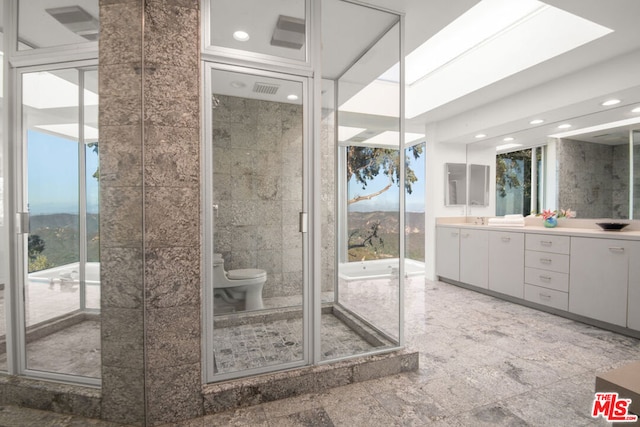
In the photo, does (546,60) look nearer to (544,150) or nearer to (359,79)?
(544,150)

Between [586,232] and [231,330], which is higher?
[586,232]

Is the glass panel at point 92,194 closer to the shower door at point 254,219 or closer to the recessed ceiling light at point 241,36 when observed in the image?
the shower door at point 254,219

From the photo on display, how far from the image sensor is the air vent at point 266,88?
199 cm

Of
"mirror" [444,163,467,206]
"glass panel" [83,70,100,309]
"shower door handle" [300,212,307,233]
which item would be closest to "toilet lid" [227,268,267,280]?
"shower door handle" [300,212,307,233]

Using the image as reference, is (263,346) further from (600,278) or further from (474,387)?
(600,278)

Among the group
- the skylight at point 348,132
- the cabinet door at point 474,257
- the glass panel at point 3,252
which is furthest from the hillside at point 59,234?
the cabinet door at point 474,257

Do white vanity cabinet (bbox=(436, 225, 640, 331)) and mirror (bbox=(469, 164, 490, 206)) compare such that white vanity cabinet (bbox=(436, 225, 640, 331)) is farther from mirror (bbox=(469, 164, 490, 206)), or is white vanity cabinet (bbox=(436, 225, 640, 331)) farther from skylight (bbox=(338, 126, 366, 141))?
skylight (bbox=(338, 126, 366, 141))

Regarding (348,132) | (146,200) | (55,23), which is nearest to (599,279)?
(348,132)

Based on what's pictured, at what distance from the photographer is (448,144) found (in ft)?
16.4

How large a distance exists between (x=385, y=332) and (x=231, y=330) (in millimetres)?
1190

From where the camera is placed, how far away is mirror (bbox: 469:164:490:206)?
460 centimetres

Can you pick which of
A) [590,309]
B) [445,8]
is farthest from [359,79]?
[590,309]

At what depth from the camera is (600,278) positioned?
9.71 ft

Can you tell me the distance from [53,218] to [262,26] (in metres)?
1.77
